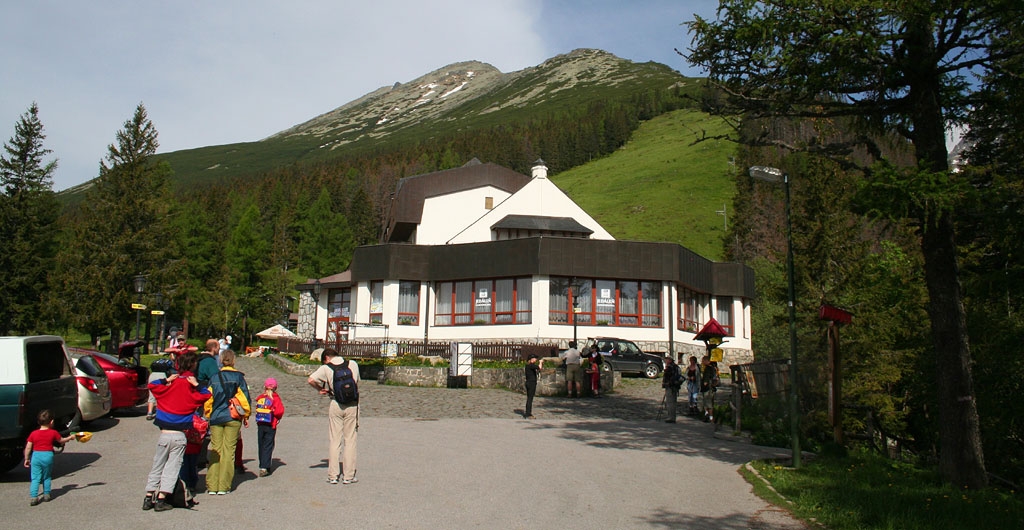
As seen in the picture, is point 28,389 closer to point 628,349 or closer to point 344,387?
point 344,387

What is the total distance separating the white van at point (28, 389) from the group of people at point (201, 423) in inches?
71.5

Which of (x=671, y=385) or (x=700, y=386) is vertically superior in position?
(x=671, y=385)

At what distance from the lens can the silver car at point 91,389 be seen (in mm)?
13414

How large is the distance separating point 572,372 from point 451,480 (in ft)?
44.0

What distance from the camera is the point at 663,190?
94.9 m

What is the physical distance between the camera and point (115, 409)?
51.3 feet

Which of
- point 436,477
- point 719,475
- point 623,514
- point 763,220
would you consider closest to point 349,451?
point 436,477

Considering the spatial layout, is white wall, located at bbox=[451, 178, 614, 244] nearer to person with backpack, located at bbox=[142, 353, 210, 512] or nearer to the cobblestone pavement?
the cobblestone pavement

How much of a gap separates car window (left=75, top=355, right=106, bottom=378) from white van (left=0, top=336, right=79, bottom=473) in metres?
3.75

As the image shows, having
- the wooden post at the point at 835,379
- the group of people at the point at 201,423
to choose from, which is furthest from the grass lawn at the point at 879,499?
the group of people at the point at 201,423

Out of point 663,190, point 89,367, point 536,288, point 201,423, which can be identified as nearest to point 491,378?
point 536,288

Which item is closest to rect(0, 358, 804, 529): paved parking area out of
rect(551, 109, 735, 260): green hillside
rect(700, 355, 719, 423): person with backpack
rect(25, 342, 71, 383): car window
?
rect(700, 355, 719, 423): person with backpack

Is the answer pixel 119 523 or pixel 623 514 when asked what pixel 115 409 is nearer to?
pixel 119 523

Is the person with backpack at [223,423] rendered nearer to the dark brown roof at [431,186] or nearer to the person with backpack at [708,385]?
the person with backpack at [708,385]
